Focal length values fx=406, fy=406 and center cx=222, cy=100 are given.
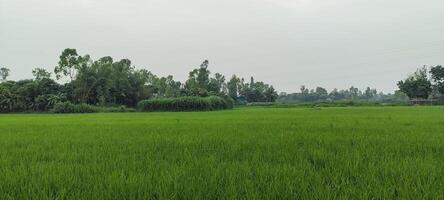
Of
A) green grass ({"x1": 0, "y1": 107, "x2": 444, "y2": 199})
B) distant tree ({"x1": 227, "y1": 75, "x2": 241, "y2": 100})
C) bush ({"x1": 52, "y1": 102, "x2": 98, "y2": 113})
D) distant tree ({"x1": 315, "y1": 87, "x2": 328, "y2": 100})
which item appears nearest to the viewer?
green grass ({"x1": 0, "y1": 107, "x2": 444, "y2": 199})

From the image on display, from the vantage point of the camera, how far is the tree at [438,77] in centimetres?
6546

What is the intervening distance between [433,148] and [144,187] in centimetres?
415

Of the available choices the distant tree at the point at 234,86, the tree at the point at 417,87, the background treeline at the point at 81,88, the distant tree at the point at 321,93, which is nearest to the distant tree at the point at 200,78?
the background treeline at the point at 81,88

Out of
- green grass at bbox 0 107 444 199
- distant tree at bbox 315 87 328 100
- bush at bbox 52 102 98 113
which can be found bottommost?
green grass at bbox 0 107 444 199

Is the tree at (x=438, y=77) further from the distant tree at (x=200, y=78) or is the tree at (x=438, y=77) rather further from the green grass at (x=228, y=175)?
the green grass at (x=228, y=175)

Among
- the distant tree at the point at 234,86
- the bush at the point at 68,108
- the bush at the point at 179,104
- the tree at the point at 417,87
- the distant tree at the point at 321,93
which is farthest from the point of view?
the distant tree at the point at 321,93

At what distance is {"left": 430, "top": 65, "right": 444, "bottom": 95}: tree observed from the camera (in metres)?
65.5

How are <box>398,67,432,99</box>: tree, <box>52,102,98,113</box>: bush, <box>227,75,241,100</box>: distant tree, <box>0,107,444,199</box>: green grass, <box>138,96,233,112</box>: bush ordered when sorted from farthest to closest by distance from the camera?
<box>227,75,241,100</box>: distant tree, <box>398,67,432,99</box>: tree, <box>138,96,233,112</box>: bush, <box>52,102,98,113</box>: bush, <box>0,107,444,199</box>: green grass

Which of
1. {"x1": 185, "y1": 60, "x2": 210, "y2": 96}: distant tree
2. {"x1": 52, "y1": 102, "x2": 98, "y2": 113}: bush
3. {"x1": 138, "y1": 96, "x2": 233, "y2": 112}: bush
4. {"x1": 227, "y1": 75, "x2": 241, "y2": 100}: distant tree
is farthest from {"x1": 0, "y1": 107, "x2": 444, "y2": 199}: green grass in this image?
{"x1": 227, "y1": 75, "x2": 241, "y2": 100}: distant tree

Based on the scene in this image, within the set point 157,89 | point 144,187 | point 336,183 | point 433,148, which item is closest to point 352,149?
point 433,148

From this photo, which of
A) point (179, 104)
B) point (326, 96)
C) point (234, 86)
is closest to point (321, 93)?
point (326, 96)

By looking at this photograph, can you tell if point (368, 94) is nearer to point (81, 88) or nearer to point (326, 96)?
point (326, 96)

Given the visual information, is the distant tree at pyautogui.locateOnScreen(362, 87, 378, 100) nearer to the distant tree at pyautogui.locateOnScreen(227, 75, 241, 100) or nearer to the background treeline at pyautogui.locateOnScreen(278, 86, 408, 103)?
the background treeline at pyautogui.locateOnScreen(278, 86, 408, 103)

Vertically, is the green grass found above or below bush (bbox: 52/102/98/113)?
below
